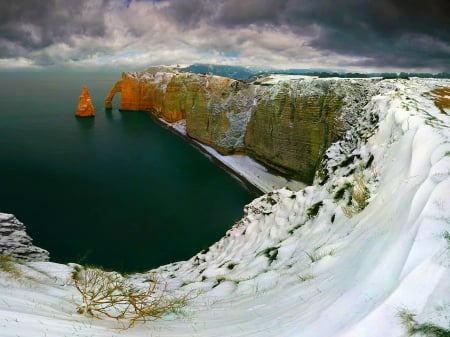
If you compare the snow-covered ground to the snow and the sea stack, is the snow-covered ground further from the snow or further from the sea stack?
the sea stack

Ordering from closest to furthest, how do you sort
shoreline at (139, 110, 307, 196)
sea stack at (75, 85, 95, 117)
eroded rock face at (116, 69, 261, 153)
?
shoreline at (139, 110, 307, 196), eroded rock face at (116, 69, 261, 153), sea stack at (75, 85, 95, 117)

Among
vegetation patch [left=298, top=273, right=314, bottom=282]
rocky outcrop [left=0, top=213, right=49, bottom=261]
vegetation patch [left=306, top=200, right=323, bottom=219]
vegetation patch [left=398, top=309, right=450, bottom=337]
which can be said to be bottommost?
rocky outcrop [left=0, top=213, right=49, bottom=261]

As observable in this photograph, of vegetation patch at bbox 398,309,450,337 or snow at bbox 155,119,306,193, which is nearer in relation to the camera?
vegetation patch at bbox 398,309,450,337

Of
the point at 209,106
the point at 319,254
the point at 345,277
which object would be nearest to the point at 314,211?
the point at 319,254

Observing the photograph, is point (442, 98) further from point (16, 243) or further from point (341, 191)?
point (16, 243)

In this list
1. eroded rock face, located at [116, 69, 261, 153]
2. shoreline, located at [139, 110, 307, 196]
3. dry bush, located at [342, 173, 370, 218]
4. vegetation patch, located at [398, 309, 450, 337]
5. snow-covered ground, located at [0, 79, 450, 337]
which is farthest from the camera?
eroded rock face, located at [116, 69, 261, 153]

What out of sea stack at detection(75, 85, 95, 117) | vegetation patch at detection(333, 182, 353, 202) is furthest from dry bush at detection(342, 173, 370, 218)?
sea stack at detection(75, 85, 95, 117)
